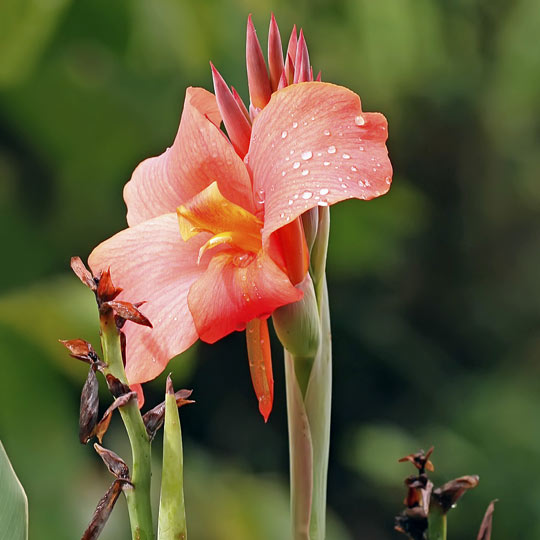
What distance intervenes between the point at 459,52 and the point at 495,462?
818mm

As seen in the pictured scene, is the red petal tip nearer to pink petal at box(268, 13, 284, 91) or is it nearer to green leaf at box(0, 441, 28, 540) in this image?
pink petal at box(268, 13, 284, 91)

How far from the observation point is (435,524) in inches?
14.2

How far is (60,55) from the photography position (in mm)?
1409

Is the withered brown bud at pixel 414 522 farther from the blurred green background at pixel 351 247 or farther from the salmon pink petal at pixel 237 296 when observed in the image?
the blurred green background at pixel 351 247

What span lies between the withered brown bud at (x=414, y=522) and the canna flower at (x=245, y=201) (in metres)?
0.08

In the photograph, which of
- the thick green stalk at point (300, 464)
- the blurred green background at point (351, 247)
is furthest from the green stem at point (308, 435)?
the blurred green background at point (351, 247)

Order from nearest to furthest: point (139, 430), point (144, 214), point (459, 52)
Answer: point (139, 430), point (144, 214), point (459, 52)

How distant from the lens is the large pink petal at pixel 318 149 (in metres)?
0.31

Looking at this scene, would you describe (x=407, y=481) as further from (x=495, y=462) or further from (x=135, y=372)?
(x=495, y=462)

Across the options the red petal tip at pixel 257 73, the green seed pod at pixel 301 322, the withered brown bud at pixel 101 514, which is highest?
the red petal tip at pixel 257 73

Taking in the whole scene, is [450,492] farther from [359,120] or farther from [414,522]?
[359,120]

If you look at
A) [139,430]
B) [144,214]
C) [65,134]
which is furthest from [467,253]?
[139,430]

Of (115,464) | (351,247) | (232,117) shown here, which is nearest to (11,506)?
(115,464)

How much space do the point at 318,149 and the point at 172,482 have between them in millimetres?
153
